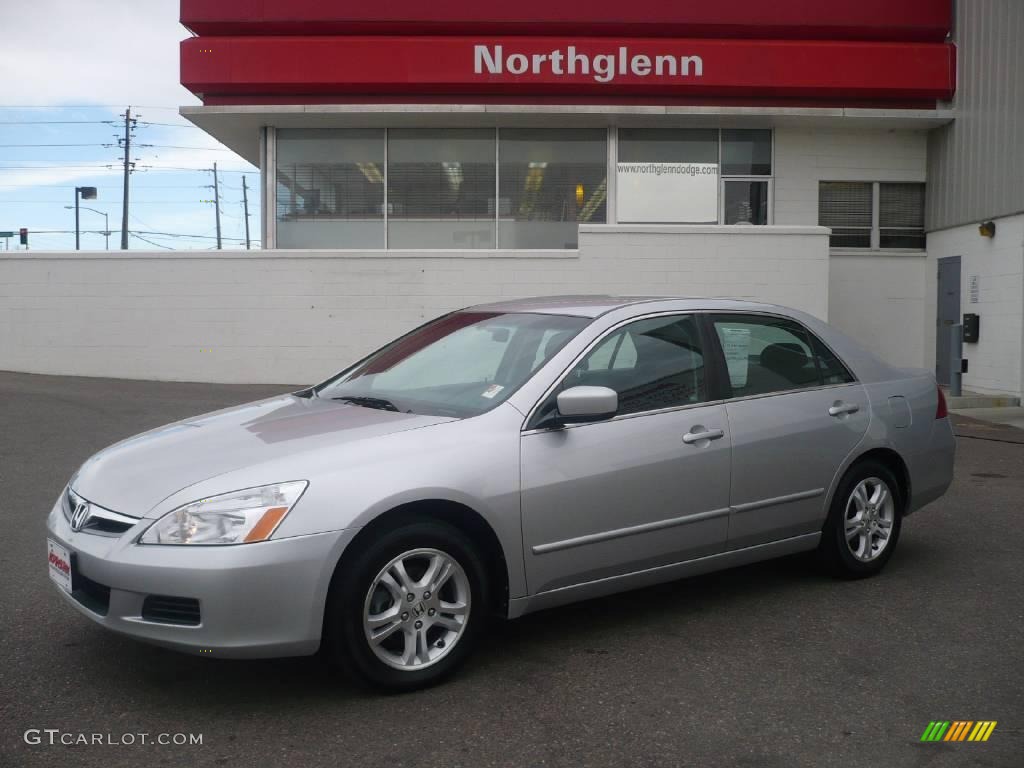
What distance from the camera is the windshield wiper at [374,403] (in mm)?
4574

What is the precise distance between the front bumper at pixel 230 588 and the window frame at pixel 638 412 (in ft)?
3.29

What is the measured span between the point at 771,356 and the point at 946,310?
13.9 meters

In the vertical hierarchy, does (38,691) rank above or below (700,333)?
below

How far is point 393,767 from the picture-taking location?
3.32 m

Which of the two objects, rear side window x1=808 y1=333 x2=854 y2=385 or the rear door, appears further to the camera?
rear side window x1=808 y1=333 x2=854 y2=385

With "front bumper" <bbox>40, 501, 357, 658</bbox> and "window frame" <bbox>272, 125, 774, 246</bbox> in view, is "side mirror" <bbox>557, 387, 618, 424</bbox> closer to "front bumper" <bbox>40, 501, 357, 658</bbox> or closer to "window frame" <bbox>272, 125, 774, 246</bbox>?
"front bumper" <bbox>40, 501, 357, 658</bbox>

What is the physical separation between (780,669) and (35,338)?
50.2 ft

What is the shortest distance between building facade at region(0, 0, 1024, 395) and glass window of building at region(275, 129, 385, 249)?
4 cm

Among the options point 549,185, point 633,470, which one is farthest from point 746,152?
point 633,470

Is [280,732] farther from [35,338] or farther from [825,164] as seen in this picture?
[825,164]

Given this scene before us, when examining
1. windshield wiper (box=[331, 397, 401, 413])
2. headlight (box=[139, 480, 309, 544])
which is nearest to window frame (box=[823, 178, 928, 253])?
windshield wiper (box=[331, 397, 401, 413])

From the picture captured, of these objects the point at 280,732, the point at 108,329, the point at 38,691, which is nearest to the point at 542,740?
the point at 280,732

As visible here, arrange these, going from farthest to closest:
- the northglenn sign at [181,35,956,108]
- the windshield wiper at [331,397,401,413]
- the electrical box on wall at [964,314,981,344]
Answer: the northglenn sign at [181,35,956,108] → the electrical box on wall at [964,314,981,344] → the windshield wiper at [331,397,401,413]

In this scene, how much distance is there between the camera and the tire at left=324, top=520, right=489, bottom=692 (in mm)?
3748
